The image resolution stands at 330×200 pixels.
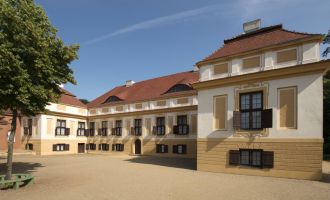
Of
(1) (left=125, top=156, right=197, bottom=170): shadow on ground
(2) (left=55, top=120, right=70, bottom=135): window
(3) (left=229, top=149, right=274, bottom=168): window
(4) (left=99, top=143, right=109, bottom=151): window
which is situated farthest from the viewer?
(4) (left=99, top=143, right=109, bottom=151): window

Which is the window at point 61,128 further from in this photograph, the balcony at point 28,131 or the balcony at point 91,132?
the balcony at point 91,132

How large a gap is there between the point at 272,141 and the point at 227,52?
6.90 meters

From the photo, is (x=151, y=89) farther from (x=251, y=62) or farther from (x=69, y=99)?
(x=251, y=62)

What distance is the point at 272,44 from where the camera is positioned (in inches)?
615

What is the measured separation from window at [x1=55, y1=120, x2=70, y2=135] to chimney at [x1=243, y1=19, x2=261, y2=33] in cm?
2624

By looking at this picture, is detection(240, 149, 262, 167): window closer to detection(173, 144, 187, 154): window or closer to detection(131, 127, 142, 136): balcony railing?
detection(173, 144, 187, 154): window

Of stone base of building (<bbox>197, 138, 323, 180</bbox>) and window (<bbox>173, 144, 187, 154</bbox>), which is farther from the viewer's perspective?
window (<bbox>173, 144, 187, 154</bbox>)

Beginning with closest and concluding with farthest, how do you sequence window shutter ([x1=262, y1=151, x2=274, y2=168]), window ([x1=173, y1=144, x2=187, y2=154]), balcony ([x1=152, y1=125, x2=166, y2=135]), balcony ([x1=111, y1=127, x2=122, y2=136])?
window shutter ([x1=262, y1=151, x2=274, y2=168]) < window ([x1=173, y1=144, x2=187, y2=154]) < balcony ([x1=152, y1=125, x2=166, y2=135]) < balcony ([x1=111, y1=127, x2=122, y2=136])

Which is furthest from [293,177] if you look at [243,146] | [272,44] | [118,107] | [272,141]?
[118,107]

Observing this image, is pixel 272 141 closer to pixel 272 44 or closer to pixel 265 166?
pixel 265 166

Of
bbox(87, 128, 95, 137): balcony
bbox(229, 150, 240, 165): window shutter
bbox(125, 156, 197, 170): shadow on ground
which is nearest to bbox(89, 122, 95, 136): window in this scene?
bbox(87, 128, 95, 137): balcony

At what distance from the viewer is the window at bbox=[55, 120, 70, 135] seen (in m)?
34.5

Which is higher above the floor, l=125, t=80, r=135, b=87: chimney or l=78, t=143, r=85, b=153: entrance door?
l=125, t=80, r=135, b=87: chimney

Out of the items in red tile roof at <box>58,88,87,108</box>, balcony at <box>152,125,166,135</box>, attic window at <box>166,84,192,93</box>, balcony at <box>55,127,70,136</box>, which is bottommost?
balcony at <box>55,127,70,136</box>
